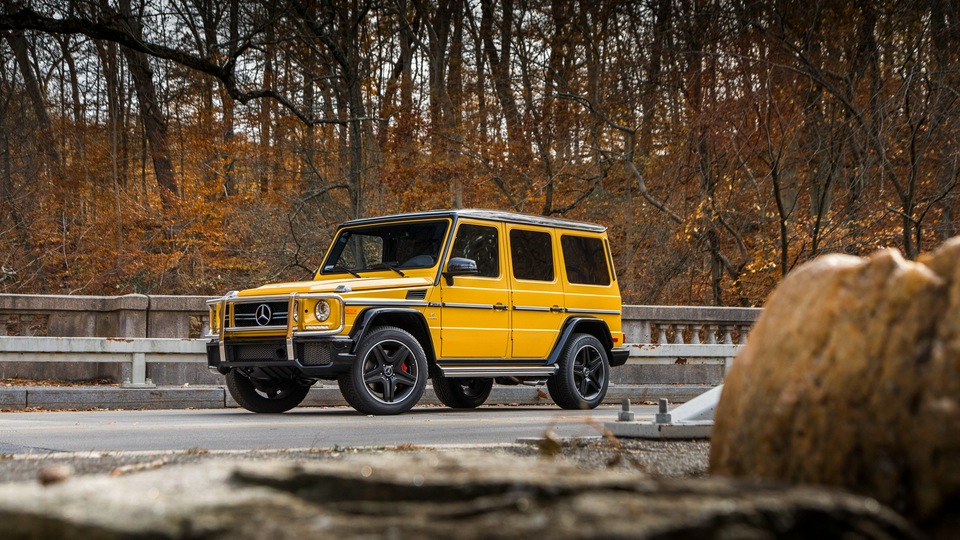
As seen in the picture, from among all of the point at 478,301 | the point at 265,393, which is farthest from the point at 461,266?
the point at 265,393

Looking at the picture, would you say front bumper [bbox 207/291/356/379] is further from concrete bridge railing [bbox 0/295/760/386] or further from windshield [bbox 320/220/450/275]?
concrete bridge railing [bbox 0/295/760/386]

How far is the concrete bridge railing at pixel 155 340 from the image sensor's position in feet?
50.5

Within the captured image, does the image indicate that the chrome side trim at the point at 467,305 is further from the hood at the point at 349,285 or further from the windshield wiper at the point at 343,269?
the windshield wiper at the point at 343,269

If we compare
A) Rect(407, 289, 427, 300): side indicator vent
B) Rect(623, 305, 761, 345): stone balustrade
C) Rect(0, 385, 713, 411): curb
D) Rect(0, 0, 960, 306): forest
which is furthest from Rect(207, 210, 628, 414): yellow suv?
Rect(0, 0, 960, 306): forest

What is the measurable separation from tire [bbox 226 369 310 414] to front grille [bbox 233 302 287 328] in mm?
717

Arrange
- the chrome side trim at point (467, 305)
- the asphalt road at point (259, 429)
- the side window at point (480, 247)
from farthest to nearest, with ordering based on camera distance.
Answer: the side window at point (480, 247) → the chrome side trim at point (467, 305) → the asphalt road at point (259, 429)

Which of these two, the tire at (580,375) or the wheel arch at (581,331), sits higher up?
the wheel arch at (581,331)

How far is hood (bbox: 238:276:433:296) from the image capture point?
12.2 m

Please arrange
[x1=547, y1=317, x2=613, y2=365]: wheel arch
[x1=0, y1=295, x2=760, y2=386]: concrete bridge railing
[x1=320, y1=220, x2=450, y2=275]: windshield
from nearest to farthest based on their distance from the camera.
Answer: [x1=320, y1=220, x2=450, y2=275]: windshield → [x1=547, y1=317, x2=613, y2=365]: wheel arch → [x1=0, y1=295, x2=760, y2=386]: concrete bridge railing

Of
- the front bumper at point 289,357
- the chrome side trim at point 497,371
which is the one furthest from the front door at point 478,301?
the front bumper at point 289,357

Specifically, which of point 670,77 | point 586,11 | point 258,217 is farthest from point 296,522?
point 258,217

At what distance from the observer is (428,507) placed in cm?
247

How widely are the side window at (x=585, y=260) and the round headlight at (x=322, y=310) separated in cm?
355

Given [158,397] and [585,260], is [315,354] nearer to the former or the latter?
[158,397]
